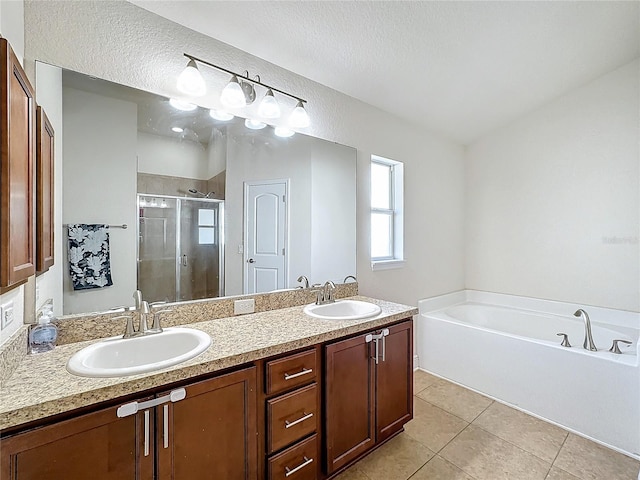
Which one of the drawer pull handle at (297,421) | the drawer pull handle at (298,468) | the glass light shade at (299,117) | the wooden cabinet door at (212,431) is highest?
the glass light shade at (299,117)

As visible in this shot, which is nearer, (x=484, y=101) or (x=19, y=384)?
(x=19, y=384)

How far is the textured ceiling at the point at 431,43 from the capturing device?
67.8 inches

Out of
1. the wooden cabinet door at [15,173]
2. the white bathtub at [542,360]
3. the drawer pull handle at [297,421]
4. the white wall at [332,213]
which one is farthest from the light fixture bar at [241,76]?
the white bathtub at [542,360]

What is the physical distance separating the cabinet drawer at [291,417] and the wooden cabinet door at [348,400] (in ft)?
0.31

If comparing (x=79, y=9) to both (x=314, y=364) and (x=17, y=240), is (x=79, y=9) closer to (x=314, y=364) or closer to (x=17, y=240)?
(x=17, y=240)

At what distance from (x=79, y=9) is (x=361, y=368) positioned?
225cm

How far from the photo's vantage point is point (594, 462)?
1.83 m

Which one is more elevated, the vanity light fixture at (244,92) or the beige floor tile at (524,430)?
the vanity light fixture at (244,92)

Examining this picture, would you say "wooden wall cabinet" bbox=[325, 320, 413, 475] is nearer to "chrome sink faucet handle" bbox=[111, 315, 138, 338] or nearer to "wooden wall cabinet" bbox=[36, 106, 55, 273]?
"chrome sink faucet handle" bbox=[111, 315, 138, 338]

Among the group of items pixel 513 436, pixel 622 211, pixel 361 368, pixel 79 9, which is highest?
pixel 79 9

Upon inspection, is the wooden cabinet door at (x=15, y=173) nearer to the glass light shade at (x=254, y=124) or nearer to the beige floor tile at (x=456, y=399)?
the glass light shade at (x=254, y=124)

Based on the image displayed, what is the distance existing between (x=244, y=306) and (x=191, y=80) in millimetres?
1306

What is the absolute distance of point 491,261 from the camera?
139 inches

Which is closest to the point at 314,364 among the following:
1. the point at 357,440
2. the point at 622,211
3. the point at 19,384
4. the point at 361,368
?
the point at 361,368
